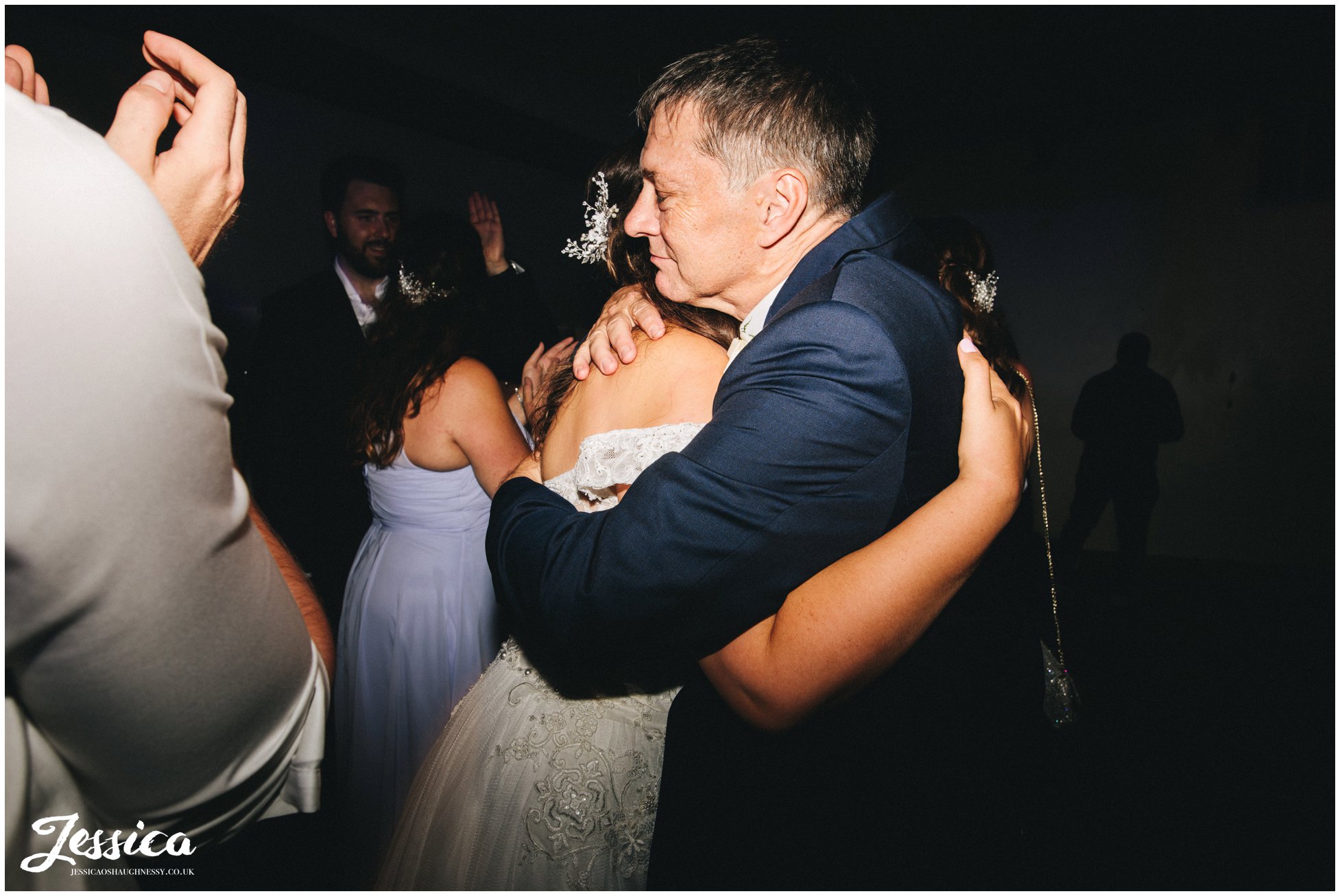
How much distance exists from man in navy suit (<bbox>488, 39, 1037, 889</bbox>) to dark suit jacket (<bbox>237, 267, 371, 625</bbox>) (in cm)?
202

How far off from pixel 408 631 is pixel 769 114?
2.11m

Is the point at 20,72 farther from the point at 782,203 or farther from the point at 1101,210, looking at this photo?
the point at 1101,210

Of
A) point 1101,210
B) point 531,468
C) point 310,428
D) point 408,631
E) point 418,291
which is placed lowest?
point 408,631


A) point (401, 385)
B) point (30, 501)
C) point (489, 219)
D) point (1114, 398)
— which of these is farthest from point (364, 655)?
point (1114, 398)

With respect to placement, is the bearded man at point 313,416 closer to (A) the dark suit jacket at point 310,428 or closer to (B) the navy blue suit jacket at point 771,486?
(A) the dark suit jacket at point 310,428

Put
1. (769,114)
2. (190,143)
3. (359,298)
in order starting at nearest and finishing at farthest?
(190,143)
(769,114)
(359,298)

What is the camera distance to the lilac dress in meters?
2.33

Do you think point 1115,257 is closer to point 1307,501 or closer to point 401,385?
point 1307,501

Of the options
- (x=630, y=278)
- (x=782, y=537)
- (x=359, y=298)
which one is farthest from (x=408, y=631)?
(x=782, y=537)

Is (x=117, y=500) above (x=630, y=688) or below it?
above

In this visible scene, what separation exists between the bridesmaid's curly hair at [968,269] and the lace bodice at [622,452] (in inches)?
34.4

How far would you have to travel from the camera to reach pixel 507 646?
1.62m

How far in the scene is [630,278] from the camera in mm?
1634

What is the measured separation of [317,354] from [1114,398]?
600 centimetres
